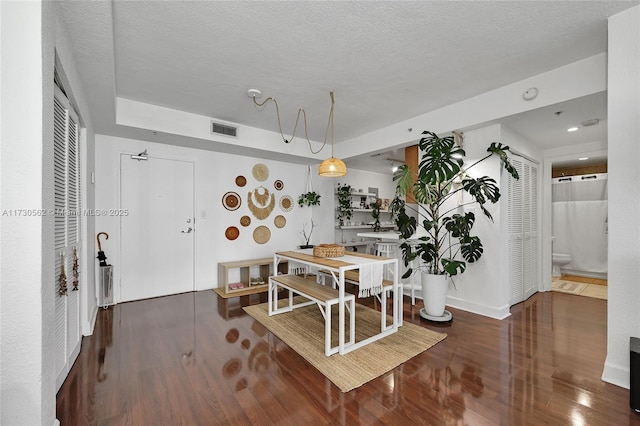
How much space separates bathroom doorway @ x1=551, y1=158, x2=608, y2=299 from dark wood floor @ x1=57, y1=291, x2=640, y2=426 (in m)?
3.14

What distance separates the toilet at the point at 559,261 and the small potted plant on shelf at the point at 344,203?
411 centimetres

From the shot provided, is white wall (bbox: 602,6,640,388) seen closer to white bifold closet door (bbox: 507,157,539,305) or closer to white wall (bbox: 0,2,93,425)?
white bifold closet door (bbox: 507,157,539,305)

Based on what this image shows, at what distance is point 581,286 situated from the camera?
4594mm

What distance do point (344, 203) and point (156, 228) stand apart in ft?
11.7

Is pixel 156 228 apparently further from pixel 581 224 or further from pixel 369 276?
pixel 581 224

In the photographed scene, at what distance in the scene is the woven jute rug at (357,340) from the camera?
205 centimetres

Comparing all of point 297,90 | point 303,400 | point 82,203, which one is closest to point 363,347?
point 303,400

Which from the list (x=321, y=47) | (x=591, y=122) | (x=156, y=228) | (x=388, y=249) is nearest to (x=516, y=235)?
(x=591, y=122)

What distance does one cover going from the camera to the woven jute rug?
6.74 feet

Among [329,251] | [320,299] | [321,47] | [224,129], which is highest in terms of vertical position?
[321,47]

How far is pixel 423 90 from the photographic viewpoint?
3002 millimetres

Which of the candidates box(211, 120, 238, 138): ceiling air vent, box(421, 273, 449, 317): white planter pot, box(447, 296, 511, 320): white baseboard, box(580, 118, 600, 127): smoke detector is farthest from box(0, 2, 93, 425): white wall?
box(580, 118, 600, 127): smoke detector

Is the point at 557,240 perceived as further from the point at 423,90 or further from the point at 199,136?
the point at 199,136

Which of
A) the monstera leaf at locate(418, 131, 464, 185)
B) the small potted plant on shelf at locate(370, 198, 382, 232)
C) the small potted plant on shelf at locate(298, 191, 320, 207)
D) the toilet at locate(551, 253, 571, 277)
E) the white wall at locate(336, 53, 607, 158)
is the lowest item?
the toilet at locate(551, 253, 571, 277)
